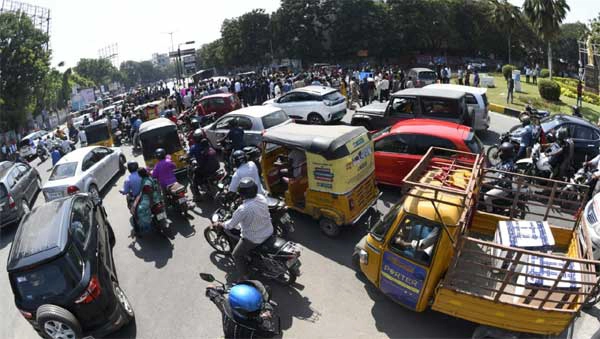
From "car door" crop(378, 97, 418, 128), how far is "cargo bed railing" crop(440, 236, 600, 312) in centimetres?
699

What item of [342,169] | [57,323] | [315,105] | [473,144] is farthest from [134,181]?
[315,105]

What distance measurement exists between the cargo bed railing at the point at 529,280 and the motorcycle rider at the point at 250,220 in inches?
105

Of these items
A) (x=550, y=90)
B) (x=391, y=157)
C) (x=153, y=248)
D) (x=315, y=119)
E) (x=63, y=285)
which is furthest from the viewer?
(x=550, y=90)

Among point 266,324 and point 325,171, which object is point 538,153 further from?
point 266,324

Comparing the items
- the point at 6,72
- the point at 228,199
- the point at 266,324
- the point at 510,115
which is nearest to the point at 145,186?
the point at 228,199

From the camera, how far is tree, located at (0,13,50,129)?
34.0 meters

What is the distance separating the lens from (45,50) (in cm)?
3869

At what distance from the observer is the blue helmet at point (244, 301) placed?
457cm

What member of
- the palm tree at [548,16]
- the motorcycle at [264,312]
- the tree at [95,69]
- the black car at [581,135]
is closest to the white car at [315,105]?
the black car at [581,135]

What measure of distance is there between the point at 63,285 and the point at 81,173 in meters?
7.32

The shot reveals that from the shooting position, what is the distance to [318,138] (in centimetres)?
736

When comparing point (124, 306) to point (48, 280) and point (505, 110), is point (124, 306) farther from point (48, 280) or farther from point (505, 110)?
point (505, 110)

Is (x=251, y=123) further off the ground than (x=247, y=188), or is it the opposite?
(x=251, y=123)

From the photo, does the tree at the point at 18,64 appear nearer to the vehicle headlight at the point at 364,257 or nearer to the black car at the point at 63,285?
the black car at the point at 63,285
